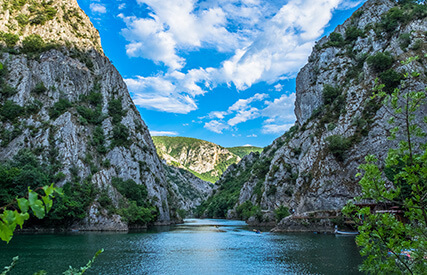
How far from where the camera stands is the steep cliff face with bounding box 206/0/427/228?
6475 centimetres

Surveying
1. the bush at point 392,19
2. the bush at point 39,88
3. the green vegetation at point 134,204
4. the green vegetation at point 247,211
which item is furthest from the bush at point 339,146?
the bush at point 39,88

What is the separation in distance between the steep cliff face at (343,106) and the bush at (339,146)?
0.22 metres

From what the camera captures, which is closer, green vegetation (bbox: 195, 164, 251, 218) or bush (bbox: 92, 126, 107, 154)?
bush (bbox: 92, 126, 107, 154)

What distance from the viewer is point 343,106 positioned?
75688 mm

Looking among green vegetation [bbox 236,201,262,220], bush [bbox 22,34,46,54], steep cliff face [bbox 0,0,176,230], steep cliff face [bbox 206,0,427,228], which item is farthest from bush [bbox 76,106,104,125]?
steep cliff face [bbox 206,0,427,228]

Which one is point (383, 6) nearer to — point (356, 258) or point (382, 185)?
point (356, 258)

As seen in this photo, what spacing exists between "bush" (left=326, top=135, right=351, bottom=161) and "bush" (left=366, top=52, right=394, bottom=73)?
2101 cm

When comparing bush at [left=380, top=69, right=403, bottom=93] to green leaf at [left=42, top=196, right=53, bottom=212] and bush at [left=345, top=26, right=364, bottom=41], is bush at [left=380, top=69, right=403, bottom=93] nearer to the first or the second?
bush at [left=345, top=26, right=364, bottom=41]

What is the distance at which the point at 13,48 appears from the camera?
84.0m

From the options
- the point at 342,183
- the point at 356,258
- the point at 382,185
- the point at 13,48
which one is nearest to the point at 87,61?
the point at 13,48

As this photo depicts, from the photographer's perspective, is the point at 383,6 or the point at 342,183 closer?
the point at 342,183

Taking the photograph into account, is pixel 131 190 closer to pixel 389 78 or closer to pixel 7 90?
pixel 7 90

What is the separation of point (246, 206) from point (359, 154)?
60102mm

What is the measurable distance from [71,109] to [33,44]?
2561cm
